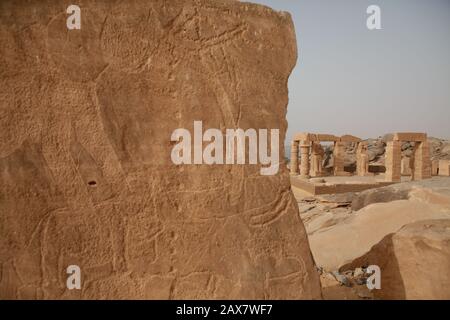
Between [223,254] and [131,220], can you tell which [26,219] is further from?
[223,254]

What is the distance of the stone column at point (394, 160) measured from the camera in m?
16.0

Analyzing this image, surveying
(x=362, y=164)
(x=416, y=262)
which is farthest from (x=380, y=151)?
(x=416, y=262)

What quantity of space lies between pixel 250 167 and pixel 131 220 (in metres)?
0.95

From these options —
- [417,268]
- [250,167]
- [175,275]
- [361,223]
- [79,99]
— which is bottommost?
[361,223]

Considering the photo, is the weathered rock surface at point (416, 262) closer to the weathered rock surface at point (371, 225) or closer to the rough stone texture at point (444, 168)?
the weathered rock surface at point (371, 225)

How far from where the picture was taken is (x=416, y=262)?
2875 mm

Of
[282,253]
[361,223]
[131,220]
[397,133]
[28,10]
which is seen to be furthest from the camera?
[397,133]

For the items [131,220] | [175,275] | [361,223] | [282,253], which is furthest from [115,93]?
[361,223]

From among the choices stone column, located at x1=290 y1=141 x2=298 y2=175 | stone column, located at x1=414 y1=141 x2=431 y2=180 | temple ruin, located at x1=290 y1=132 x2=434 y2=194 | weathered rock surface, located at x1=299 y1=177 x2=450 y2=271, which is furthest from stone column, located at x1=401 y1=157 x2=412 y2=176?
weathered rock surface, located at x1=299 y1=177 x2=450 y2=271

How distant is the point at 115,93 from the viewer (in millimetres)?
2145

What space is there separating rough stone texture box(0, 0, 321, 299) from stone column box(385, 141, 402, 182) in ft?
52.0

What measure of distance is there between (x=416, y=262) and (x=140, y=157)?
265cm

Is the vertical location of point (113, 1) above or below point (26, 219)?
above

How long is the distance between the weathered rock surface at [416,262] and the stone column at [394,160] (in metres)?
14.3
